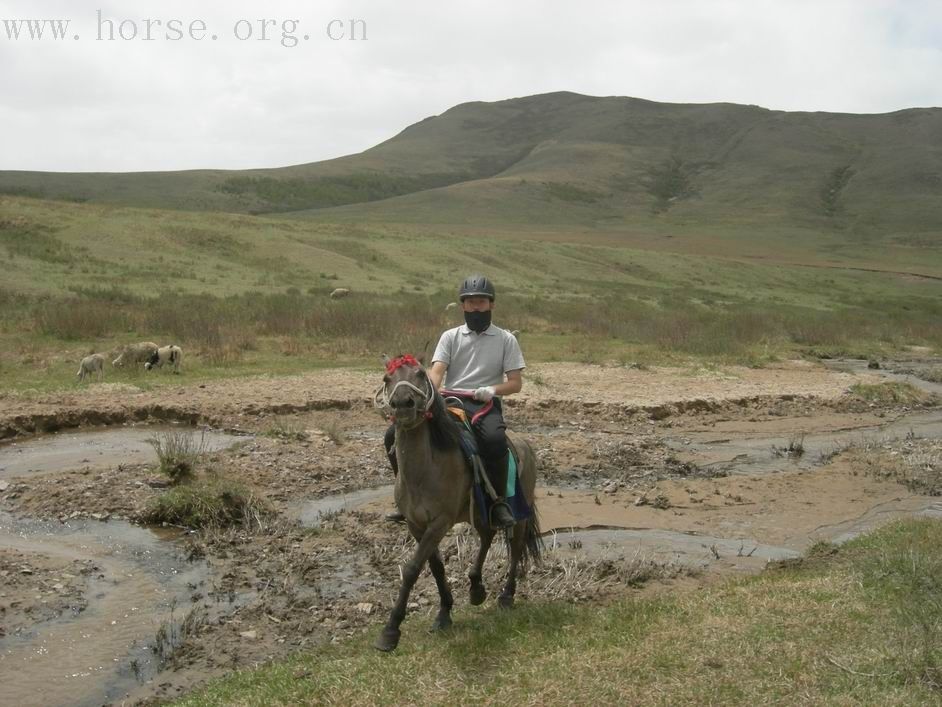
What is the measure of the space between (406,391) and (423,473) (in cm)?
80

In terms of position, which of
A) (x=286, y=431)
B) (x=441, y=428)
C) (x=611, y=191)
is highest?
(x=611, y=191)

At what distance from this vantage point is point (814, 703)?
5.14 metres

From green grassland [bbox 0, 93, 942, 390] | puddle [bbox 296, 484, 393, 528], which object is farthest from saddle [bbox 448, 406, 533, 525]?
green grassland [bbox 0, 93, 942, 390]

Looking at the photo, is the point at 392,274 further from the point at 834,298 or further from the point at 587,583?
the point at 587,583

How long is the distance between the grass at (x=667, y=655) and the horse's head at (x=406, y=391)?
68.2 inches

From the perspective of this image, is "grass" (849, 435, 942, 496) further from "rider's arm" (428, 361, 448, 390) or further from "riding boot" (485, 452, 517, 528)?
"rider's arm" (428, 361, 448, 390)

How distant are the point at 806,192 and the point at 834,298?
363ft

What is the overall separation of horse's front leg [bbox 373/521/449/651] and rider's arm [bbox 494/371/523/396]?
3.96 feet

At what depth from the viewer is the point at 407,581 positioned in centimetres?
635

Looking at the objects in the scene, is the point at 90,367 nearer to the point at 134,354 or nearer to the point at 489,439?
the point at 134,354

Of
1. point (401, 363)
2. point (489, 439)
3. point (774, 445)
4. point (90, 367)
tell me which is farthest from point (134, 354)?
point (401, 363)

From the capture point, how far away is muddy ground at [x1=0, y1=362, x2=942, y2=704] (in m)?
7.53

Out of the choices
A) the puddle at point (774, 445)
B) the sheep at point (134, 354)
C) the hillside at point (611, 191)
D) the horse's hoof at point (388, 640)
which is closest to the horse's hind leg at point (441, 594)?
the horse's hoof at point (388, 640)

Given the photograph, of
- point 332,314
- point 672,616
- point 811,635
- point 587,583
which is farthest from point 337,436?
point 332,314
